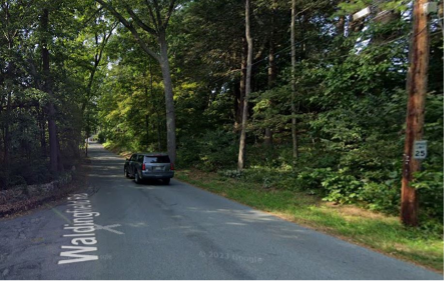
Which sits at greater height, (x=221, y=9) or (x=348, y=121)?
(x=221, y=9)

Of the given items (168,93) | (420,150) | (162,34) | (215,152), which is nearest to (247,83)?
(215,152)

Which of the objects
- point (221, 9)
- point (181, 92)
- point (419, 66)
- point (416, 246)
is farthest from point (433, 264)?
point (181, 92)

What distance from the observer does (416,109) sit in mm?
6805

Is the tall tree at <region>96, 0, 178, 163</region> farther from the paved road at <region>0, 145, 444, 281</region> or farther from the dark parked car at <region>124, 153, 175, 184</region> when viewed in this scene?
the paved road at <region>0, 145, 444, 281</region>

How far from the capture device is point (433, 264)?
5035mm

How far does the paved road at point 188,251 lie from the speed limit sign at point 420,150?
222 centimetres

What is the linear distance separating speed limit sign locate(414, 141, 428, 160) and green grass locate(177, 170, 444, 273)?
4.66 feet

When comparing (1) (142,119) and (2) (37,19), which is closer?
(2) (37,19)

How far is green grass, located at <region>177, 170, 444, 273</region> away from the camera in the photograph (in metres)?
5.61

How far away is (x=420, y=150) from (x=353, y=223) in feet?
7.69

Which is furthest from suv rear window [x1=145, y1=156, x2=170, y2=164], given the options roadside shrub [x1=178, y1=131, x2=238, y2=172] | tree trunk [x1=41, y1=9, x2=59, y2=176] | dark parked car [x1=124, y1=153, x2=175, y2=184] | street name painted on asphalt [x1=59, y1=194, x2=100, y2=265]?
street name painted on asphalt [x1=59, y1=194, x2=100, y2=265]

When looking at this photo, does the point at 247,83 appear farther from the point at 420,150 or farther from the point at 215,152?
the point at 420,150

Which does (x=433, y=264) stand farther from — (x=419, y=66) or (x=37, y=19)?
(x=37, y=19)

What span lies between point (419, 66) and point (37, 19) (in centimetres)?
1552
